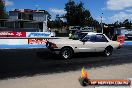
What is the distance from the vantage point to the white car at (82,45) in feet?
51.9

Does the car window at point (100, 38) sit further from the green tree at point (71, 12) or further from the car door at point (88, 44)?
the green tree at point (71, 12)

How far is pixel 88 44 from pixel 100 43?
1067 mm

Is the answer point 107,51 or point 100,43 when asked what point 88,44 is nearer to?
point 100,43

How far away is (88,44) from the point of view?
55.2 feet

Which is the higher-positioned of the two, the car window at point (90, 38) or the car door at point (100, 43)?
the car window at point (90, 38)

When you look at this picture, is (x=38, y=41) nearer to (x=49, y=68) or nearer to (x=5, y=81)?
(x=49, y=68)

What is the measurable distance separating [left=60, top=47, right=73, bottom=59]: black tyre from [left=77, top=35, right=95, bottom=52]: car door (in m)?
0.79

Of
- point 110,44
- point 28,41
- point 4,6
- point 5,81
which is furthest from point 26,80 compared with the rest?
point 4,6

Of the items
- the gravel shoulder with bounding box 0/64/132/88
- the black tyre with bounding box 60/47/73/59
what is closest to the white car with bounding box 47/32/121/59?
the black tyre with bounding box 60/47/73/59

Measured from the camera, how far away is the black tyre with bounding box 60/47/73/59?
15984mm

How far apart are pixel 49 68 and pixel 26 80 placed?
2.96 m

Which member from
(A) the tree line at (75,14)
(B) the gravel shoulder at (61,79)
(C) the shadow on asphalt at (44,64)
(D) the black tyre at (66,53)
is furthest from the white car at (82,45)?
(A) the tree line at (75,14)

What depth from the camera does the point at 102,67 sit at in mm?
14133

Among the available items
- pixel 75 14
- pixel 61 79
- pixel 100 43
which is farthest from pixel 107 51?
pixel 75 14
